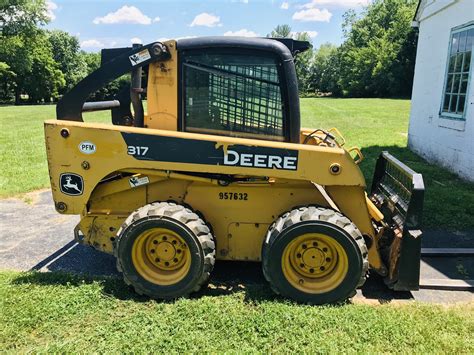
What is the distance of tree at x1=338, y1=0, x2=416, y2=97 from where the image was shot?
165 ft

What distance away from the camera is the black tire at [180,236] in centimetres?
395

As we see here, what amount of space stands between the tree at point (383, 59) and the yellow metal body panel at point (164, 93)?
1922 inches

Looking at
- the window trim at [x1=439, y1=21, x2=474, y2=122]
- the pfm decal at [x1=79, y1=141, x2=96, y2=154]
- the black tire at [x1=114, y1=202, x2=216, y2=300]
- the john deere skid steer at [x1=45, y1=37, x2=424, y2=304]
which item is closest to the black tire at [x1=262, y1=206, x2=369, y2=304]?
the john deere skid steer at [x1=45, y1=37, x2=424, y2=304]

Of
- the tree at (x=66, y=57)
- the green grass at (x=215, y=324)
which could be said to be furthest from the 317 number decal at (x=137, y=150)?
the tree at (x=66, y=57)

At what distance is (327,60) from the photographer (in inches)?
2822

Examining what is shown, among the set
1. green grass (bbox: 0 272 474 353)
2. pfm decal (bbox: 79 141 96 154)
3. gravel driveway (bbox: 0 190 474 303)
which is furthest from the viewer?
gravel driveway (bbox: 0 190 474 303)

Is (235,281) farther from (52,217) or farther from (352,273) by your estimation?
(52,217)

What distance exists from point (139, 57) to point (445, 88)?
788 centimetres

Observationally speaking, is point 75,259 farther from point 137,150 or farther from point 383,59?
point 383,59

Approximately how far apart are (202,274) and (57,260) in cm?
205

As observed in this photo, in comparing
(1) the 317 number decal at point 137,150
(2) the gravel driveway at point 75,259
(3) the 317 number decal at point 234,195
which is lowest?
(2) the gravel driveway at point 75,259

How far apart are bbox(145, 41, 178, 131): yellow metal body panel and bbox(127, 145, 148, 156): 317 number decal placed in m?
0.29

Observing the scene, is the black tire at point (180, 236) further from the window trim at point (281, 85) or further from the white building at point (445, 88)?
the white building at point (445, 88)

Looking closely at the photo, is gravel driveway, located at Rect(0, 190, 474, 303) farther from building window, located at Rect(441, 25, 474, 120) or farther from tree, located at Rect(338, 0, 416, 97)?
tree, located at Rect(338, 0, 416, 97)
